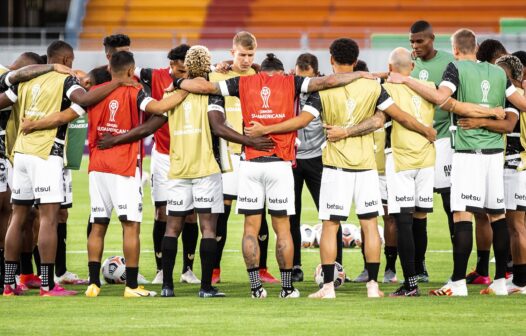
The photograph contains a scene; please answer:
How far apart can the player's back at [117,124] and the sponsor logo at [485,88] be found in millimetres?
3212

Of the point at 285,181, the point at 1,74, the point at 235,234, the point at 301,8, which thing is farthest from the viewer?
the point at 301,8

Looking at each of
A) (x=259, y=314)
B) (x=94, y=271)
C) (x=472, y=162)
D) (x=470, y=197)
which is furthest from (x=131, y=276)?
(x=472, y=162)

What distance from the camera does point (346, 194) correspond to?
437 inches

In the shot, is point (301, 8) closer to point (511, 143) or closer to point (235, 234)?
point (235, 234)

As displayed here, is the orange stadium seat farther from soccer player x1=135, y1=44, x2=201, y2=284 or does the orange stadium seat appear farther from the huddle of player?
the huddle of player

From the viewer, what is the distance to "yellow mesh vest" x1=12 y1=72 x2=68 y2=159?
1153 centimetres

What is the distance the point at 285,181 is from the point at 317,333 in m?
2.57

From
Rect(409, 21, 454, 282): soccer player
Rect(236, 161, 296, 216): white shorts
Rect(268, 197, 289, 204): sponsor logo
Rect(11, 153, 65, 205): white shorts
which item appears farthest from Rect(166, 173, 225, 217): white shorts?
Rect(409, 21, 454, 282): soccer player

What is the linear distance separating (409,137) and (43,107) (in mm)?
3505

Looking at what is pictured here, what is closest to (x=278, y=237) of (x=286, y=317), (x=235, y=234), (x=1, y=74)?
(x=286, y=317)

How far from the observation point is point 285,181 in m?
11.2

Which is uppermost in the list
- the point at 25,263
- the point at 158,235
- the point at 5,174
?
the point at 5,174

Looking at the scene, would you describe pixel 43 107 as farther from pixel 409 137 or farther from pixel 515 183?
pixel 515 183

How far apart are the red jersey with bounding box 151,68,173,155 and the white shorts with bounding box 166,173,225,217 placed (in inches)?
50.5
